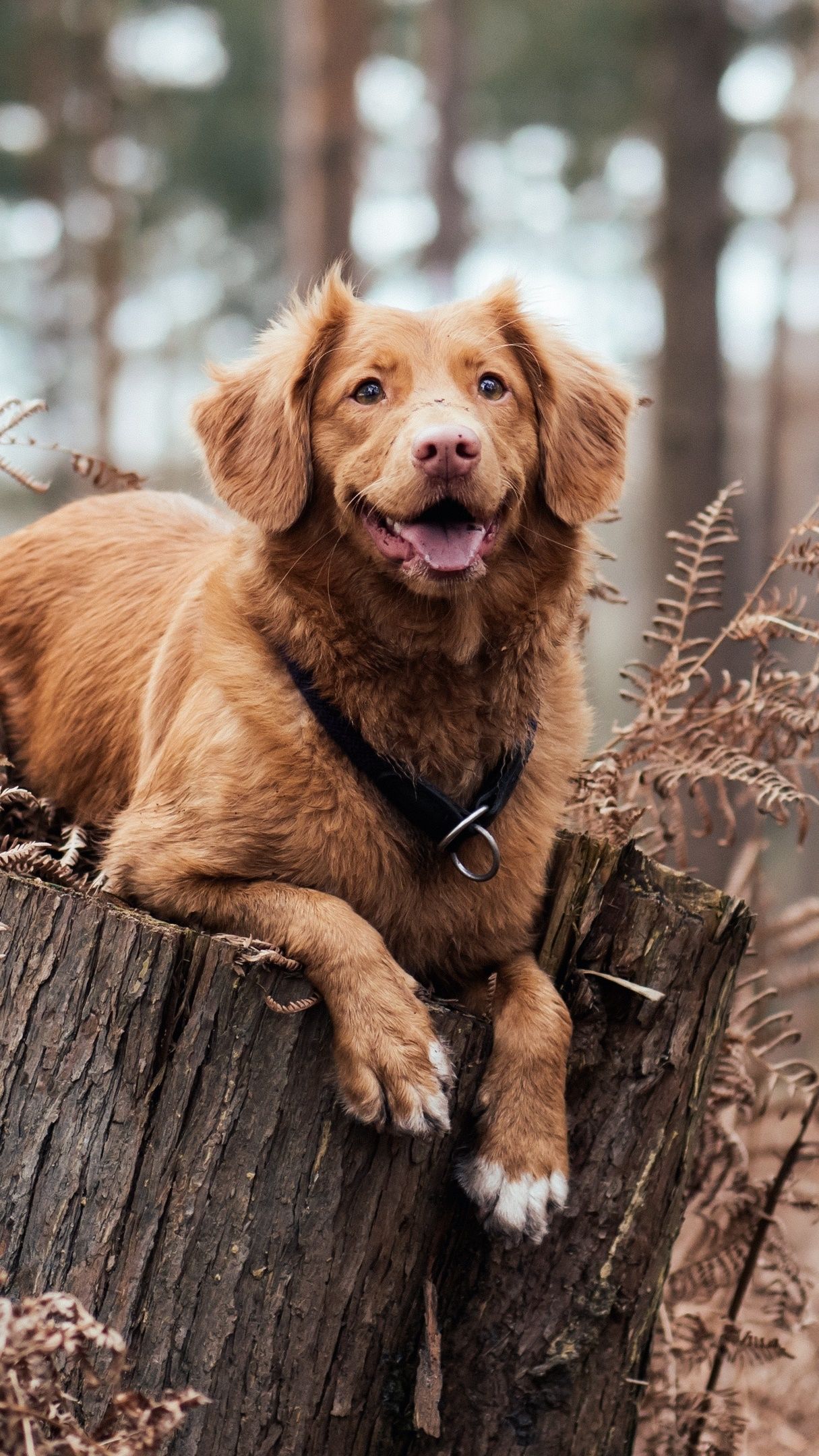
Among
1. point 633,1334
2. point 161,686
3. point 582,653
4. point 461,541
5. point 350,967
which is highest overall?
point 461,541

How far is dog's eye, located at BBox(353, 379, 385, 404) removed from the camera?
3.34 m

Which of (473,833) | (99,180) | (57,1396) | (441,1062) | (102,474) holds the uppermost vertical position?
(99,180)

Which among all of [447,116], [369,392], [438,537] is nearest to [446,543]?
[438,537]

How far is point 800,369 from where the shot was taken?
1808 centimetres

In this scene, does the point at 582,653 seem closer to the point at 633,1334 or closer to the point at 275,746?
the point at 275,746

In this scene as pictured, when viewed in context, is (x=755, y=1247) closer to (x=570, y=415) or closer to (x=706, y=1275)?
(x=706, y=1275)

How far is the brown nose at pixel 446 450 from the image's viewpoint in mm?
2908

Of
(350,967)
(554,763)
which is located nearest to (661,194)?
(554,763)

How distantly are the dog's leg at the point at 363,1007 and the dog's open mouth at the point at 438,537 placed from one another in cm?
81

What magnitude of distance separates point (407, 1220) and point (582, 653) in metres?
1.86

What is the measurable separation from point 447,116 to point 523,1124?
55.0 ft

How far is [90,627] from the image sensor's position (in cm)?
422

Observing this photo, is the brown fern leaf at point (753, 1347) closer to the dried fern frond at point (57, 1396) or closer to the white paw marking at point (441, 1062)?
the white paw marking at point (441, 1062)

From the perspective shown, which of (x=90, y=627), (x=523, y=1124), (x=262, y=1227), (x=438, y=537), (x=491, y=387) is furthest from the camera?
(x=90, y=627)
